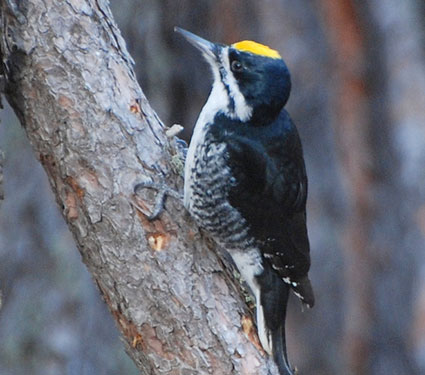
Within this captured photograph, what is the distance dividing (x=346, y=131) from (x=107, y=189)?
285 cm

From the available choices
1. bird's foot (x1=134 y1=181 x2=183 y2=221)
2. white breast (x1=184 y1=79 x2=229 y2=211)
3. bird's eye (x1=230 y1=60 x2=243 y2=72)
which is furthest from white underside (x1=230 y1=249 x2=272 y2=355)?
bird's eye (x1=230 y1=60 x2=243 y2=72)

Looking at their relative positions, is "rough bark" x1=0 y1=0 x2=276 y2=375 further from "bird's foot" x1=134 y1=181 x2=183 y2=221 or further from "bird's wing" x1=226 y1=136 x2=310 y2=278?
"bird's wing" x1=226 y1=136 x2=310 y2=278

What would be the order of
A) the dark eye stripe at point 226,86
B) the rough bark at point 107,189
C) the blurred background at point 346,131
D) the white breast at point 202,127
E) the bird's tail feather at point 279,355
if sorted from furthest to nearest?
the blurred background at point 346,131 < the dark eye stripe at point 226,86 < the white breast at point 202,127 < the bird's tail feather at point 279,355 < the rough bark at point 107,189

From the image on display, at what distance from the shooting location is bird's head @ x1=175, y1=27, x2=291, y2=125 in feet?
11.0

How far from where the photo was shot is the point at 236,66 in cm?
342

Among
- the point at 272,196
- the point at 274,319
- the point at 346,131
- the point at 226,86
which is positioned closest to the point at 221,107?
the point at 226,86

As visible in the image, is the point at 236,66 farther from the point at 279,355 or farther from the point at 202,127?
the point at 279,355

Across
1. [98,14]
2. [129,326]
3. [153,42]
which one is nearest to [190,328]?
[129,326]

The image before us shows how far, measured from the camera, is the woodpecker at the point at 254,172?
337cm

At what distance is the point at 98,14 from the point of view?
123 inches

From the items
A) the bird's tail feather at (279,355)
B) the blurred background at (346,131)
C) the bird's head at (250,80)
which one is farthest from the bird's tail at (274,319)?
the blurred background at (346,131)

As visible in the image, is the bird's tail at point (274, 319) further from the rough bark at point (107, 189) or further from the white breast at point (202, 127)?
the white breast at point (202, 127)

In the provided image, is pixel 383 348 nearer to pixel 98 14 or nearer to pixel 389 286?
pixel 389 286

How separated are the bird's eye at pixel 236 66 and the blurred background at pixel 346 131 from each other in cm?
185
